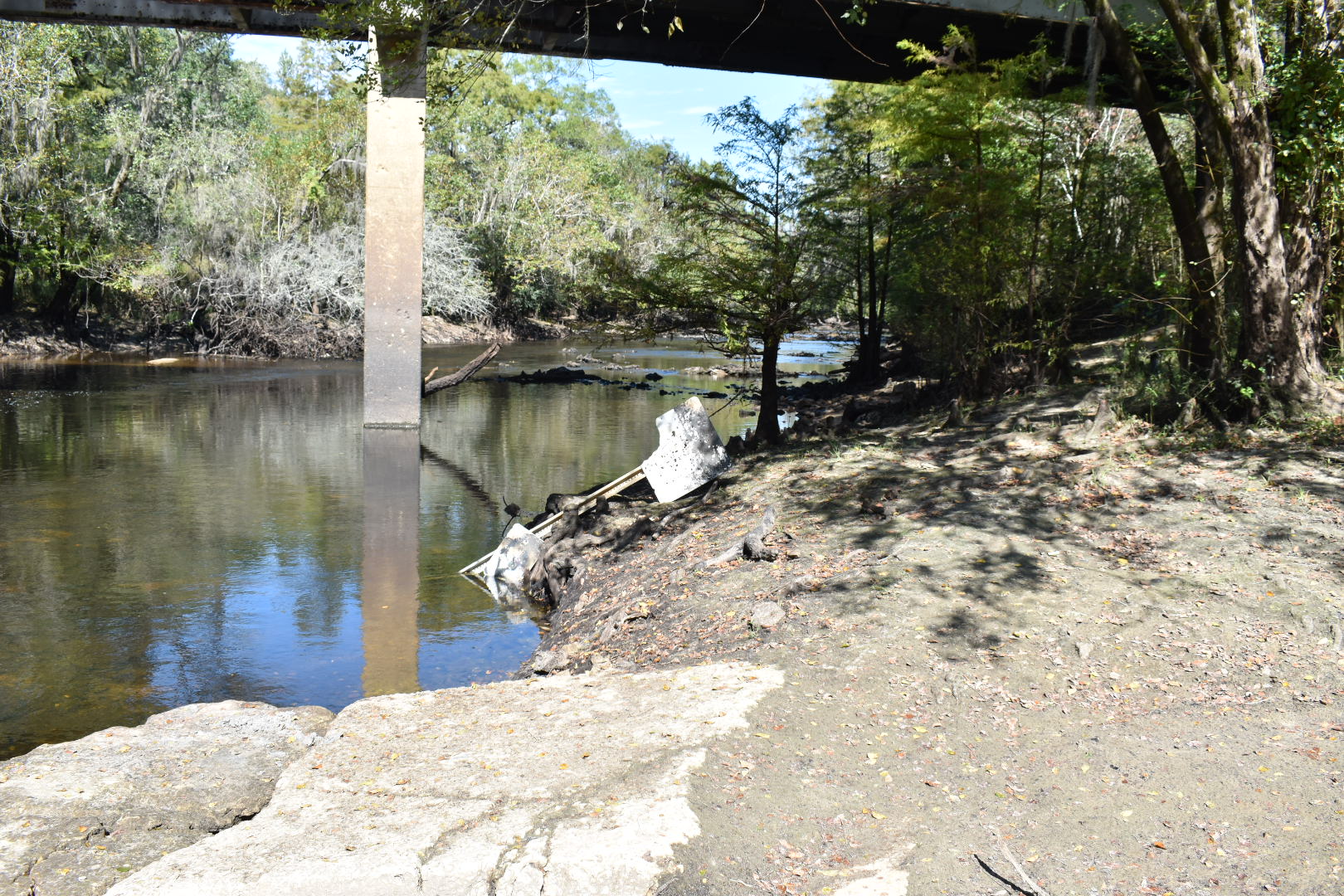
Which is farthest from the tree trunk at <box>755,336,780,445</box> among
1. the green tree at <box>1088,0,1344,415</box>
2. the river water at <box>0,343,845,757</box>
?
the green tree at <box>1088,0,1344,415</box>

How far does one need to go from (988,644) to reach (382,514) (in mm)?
8683

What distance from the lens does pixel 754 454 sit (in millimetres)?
12594

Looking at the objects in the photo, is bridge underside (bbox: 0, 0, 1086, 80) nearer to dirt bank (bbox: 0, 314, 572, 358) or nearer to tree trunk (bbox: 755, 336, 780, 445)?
tree trunk (bbox: 755, 336, 780, 445)

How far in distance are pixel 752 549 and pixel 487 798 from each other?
397 cm

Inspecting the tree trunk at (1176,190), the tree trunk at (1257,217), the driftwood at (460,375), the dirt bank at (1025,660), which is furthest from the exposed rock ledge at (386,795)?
the driftwood at (460,375)

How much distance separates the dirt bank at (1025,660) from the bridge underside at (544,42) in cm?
838

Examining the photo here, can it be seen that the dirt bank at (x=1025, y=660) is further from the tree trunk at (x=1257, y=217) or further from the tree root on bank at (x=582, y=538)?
the tree trunk at (x=1257, y=217)

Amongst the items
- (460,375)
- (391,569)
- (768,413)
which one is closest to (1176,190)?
(768,413)

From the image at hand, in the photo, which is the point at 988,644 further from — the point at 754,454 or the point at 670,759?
the point at 754,454

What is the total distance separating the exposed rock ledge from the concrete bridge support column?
513 inches

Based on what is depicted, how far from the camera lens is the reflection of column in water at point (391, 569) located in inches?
329

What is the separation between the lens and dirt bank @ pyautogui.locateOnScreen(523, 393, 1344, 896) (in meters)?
4.50

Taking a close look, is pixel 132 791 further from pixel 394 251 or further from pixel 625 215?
pixel 625 215

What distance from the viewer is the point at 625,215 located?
4803 cm
